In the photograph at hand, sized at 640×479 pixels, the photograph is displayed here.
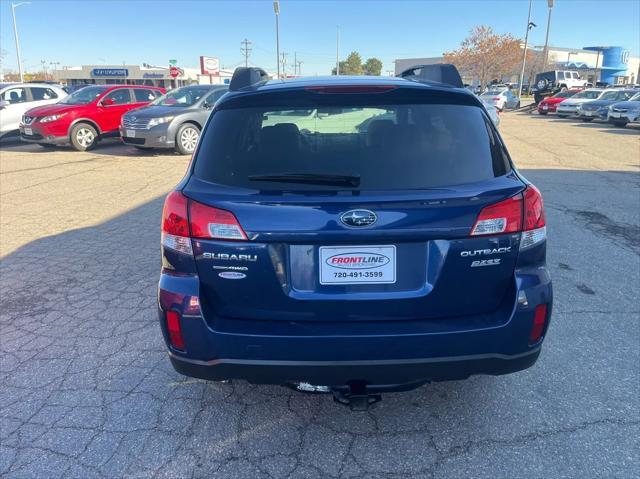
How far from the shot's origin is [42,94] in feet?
50.8

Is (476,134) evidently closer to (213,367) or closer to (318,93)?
(318,93)

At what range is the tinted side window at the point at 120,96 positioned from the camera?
564 inches

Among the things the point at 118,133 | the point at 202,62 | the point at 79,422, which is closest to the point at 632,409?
the point at 79,422

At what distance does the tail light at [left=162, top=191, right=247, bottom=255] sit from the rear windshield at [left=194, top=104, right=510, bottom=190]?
0.17 m

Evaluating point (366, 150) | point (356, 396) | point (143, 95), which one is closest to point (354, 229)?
point (366, 150)

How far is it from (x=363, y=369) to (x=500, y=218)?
919 millimetres

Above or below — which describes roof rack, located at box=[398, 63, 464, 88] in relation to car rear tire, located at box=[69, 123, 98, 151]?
above

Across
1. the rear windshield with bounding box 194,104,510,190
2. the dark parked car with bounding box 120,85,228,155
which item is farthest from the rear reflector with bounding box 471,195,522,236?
the dark parked car with bounding box 120,85,228,155

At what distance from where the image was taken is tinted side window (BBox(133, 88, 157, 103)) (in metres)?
15.1

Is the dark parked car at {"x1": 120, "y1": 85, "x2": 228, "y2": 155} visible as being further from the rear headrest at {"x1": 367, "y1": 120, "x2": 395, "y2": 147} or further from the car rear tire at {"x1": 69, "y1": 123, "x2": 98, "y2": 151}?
the rear headrest at {"x1": 367, "y1": 120, "x2": 395, "y2": 147}

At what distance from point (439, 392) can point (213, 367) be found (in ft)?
4.77

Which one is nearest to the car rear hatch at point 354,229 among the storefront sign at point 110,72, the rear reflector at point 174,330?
the rear reflector at point 174,330

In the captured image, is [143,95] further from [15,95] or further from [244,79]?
[244,79]

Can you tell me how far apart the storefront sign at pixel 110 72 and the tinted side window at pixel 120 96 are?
76710mm
